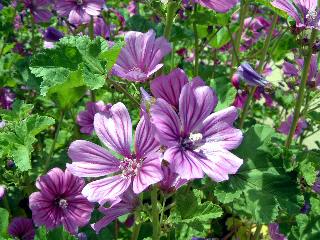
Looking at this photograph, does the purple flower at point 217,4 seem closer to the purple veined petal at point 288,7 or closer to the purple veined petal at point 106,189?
the purple veined petal at point 288,7

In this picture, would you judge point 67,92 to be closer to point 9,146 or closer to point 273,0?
point 9,146

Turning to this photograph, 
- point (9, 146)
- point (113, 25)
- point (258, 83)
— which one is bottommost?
point (113, 25)

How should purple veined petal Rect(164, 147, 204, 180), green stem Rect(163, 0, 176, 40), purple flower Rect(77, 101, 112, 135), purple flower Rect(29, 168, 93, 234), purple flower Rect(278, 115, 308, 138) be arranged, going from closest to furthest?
purple veined petal Rect(164, 147, 204, 180)
green stem Rect(163, 0, 176, 40)
purple flower Rect(29, 168, 93, 234)
purple flower Rect(77, 101, 112, 135)
purple flower Rect(278, 115, 308, 138)

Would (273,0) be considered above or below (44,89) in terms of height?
above

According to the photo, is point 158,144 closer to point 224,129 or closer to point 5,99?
point 224,129

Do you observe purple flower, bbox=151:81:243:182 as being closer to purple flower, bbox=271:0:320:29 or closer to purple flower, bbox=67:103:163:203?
purple flower, bbox=67:103:163:203

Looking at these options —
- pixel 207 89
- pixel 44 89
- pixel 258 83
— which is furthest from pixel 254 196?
pixel 44 89

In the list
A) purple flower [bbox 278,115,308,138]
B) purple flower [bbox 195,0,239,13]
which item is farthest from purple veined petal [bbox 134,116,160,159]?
purple flower [bbox 278,115,308,138]
